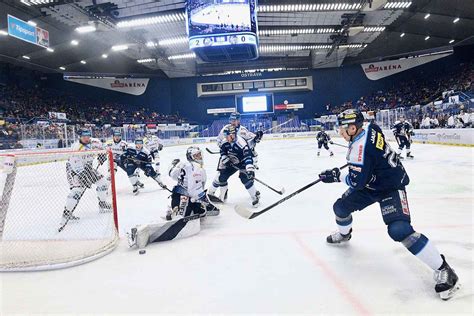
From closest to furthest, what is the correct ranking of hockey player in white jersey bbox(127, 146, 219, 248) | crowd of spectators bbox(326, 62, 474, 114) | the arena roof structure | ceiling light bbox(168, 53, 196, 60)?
1. hockey player in white jersey bbox(127, 146, 219, 248)
2. the arena roof structure
3. crowd of spectators bbox(326, 62, 474, 114)
4. ceiling light bbox(168, 53, 196, 60)

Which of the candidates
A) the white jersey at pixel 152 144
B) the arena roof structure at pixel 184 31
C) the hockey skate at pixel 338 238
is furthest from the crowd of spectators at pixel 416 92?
the hockey skate at pixel 338 238

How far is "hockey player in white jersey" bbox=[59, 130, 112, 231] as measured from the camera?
391cm

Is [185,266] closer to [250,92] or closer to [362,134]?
[362,134]

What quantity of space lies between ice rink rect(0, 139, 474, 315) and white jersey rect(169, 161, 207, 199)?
0.39 meters

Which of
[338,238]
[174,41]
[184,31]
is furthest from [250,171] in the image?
[174,41]

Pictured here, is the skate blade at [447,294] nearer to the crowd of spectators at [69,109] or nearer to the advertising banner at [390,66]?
the crowd of spectators at [69,109]

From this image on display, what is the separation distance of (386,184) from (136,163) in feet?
15.4

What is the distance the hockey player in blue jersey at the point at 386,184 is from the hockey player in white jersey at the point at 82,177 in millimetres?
2730

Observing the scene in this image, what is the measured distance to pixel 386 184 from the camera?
7.34 ft

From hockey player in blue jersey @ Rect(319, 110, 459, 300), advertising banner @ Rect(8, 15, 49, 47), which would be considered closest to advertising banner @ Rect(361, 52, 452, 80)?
advertising banner @ Rect(8, 15, 49, 47)

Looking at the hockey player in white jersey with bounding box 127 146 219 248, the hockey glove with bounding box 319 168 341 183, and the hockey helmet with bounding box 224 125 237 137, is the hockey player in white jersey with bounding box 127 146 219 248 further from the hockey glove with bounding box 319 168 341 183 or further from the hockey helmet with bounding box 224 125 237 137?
the hockey glove with bounding box 319 168 341 183

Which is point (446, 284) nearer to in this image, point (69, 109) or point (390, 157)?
point (390, 157)

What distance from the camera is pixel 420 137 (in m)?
15.0

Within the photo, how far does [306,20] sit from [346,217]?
1659 centimetres
